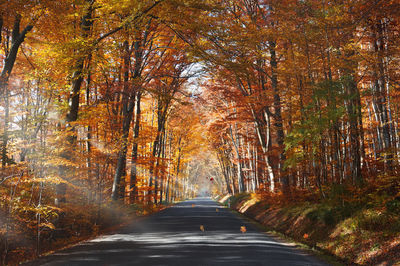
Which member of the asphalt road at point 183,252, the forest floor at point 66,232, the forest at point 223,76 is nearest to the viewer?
the asphalt road at point 183,252

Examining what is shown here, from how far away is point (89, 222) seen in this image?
12.3 metres

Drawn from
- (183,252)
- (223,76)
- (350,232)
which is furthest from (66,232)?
(350,232)

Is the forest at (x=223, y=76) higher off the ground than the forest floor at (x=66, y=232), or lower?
higher

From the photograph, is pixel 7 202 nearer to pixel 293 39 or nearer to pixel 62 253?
pixel 62 253

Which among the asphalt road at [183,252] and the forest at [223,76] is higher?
the forest at [223,76]

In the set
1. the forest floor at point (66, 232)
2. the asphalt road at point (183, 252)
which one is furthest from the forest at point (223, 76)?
the asphalt road at point (183, 252)

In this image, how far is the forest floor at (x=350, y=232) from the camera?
6.70m

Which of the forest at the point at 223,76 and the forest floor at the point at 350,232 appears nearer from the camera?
the forest floor at the point at 350,232

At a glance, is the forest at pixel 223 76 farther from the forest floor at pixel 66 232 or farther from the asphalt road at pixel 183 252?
the asphalt road at pixel 183 252

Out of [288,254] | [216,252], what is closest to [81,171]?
[216,252]

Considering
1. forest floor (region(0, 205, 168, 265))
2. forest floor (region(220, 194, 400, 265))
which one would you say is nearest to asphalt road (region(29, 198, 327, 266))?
forest floor (region(220, 194, 400, 265))

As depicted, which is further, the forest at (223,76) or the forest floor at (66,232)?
the forest at (223,76)

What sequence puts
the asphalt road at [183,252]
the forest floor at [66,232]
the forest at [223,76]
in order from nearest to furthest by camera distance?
1. the asphalt road at [183,252]
2. the forest floor at [66,232]
3. the forest at [223,76]

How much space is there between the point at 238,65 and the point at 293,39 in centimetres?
404
